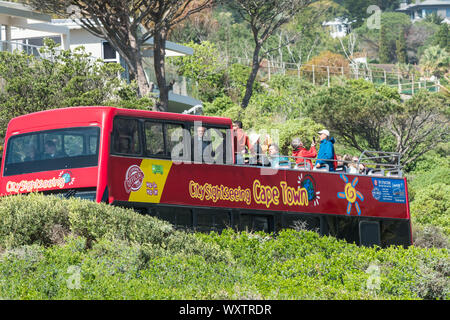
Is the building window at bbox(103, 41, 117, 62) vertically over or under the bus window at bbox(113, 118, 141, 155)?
over

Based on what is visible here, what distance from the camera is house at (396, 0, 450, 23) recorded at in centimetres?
18975

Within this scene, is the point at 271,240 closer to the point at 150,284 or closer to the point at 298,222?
the point at 298,222

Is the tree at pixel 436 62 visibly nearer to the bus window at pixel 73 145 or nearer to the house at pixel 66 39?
the house at pixel 66 39

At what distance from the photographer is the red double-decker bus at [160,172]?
16938mm

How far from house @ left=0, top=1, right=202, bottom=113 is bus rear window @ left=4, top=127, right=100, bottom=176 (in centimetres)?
1548

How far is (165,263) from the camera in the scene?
1446 cm

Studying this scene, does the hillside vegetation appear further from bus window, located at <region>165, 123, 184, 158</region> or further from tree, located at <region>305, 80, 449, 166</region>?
tree, located at <region>305, 80, 449, 166</region>

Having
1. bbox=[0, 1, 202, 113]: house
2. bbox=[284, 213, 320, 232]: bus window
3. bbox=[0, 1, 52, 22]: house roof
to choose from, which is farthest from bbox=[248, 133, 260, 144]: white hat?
bbox=[0, 1, 52, 22]: house roof

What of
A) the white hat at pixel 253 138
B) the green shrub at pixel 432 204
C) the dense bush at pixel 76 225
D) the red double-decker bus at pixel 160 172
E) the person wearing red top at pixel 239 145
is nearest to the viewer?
the dense bush at pixel 76 225

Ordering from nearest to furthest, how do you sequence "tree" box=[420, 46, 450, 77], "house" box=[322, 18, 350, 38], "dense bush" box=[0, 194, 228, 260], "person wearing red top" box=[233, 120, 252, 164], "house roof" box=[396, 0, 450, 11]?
"dense bush" box=[0, 194, 228, 260] → "person wearing red top" box=[233, 120, 252, 164] → "tree" box=[420, 46, 450, 77] → "house" box=[322, 18, 350, 38] → "house roof" box=[396, 0, 450, 11]

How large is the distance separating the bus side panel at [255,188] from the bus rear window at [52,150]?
56 centimetres

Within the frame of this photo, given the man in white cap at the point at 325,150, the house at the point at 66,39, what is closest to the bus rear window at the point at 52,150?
the man in white cap at the point at 325,150

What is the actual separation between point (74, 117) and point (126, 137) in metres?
1.17

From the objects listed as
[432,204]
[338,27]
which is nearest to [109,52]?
[432,204]
